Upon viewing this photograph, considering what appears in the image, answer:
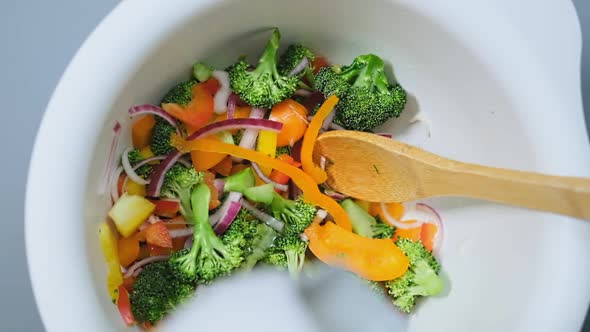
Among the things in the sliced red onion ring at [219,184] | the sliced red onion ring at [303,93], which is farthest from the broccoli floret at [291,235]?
the sliced red onion ring at [303,93]

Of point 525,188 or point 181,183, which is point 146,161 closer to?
point 181,183

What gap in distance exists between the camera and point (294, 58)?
4.02ft

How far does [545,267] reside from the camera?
41.9 inches

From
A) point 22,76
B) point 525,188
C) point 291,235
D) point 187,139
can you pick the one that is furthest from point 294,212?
point 22,76

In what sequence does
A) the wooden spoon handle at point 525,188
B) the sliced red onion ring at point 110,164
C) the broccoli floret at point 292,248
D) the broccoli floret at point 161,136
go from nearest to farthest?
the wooden spoon handle at point 525,188 < the sliced red onion ring at point 110,164 < the broccoli floret at point 161,136 < the broccoli floret at point 292,248

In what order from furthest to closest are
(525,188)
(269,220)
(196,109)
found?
1. (269,220)
2. (196,109)
3. (525,188)

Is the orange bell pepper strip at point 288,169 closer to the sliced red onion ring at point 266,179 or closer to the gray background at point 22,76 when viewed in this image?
the sliced red onion ring at point 266,179

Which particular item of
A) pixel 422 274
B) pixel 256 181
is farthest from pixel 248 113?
pixel 422 274

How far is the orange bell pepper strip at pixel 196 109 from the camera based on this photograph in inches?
45.8

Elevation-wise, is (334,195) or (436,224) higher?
(334,195)

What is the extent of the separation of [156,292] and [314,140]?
0.42m

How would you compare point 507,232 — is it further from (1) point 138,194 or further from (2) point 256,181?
(1) point 138,194

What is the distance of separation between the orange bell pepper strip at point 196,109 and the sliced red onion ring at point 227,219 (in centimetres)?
17

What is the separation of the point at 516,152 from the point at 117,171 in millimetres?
713
